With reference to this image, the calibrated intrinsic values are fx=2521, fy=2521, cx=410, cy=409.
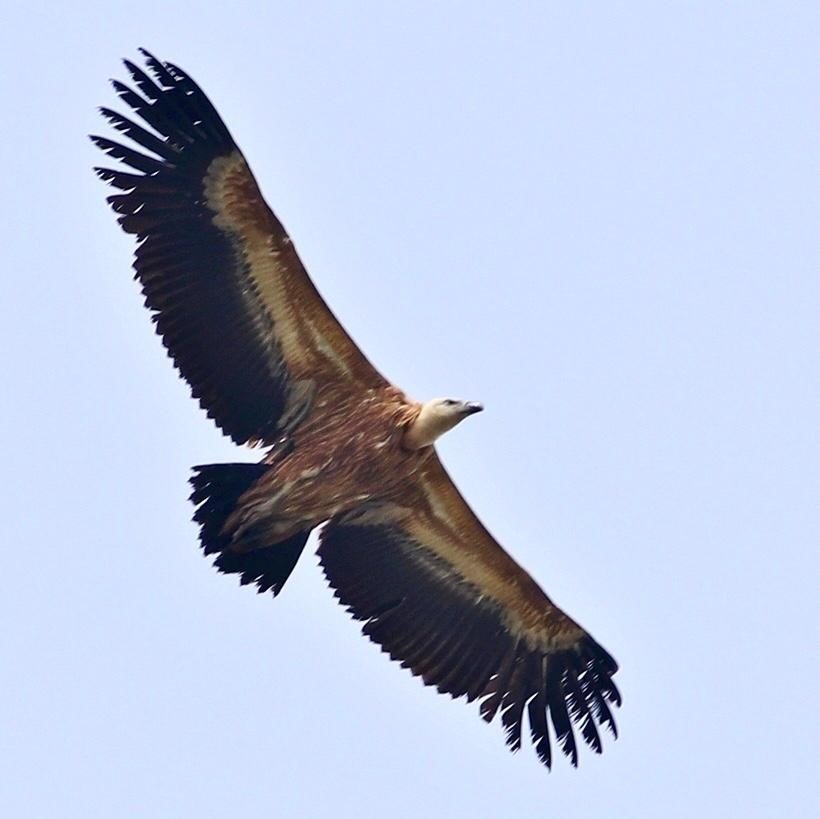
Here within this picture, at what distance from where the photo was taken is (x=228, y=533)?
21.0 metres

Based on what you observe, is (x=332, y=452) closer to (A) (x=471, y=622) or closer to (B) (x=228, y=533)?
(B) (x=228, y=533)

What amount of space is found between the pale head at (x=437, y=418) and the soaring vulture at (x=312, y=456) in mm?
17

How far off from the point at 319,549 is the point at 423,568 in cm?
103

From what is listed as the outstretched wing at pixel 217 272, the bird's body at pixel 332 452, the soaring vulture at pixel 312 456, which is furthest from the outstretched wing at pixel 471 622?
the outstretched wing at pixel 217 272

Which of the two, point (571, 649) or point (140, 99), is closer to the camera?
point (140, 99)

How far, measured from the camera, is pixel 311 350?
21.3 metres

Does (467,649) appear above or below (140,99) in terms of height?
below

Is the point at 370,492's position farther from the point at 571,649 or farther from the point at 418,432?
the point at 571,649

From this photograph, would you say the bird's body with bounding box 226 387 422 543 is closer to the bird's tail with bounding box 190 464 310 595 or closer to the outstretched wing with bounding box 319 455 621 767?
the bird's tail with bounding box 190 464 310 595

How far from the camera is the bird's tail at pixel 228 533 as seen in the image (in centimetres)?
2083

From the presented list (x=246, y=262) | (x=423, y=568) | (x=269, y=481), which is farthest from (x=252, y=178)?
(x=423, y=568)

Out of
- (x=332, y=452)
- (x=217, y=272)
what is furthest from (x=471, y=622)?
(x=217, y=272)

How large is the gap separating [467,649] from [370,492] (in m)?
1.77

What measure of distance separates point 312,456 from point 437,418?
3.68 feet
